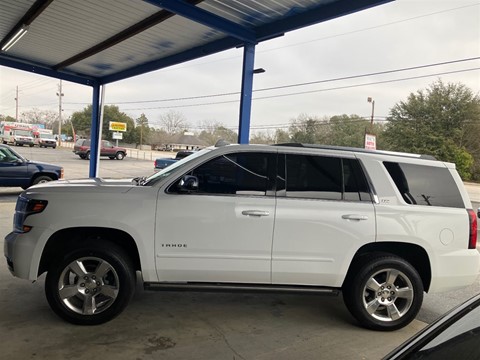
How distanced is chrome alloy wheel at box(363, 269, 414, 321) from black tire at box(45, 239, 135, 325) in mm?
2483

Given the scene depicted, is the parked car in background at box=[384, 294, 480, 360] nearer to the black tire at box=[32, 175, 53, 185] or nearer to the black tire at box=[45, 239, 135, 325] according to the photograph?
the black tire at box=[45, 239, 135, 325]

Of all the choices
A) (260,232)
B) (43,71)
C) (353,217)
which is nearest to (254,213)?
(260,232)

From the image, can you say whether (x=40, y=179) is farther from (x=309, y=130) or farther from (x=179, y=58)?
(x=309, y=130)

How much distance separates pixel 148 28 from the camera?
835 cm

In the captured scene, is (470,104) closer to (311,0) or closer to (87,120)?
(311,0)

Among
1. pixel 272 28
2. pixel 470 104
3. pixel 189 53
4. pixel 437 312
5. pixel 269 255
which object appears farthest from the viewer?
pixel 470 104

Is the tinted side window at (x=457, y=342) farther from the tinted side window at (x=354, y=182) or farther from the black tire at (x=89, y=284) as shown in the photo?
the black tire at (x=89, y=284)

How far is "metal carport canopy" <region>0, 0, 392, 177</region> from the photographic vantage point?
6789 mm

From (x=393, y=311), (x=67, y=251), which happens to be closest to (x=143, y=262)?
(x=67, y=251)

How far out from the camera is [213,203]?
4.01m

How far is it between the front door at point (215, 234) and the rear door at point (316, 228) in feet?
0.49

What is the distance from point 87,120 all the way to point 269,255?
304 ft

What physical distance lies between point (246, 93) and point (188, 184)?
4293mm

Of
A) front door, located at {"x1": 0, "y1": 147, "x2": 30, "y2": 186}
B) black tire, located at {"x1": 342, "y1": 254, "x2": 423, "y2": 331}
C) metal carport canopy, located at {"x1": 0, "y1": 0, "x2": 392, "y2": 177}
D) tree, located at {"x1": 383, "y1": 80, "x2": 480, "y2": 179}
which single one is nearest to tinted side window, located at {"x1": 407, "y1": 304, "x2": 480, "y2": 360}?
black tire, located at {"x1": 342, "y1": 254, "x2": 423, "y2": 331}
